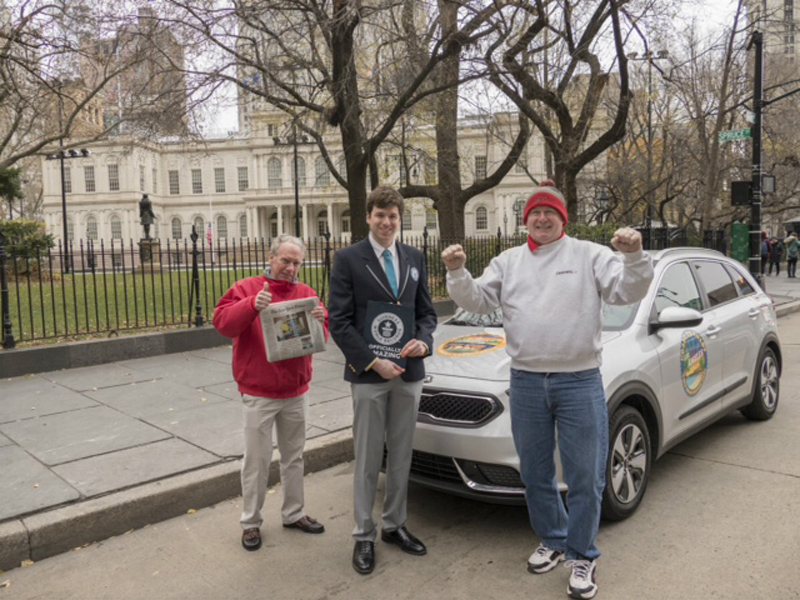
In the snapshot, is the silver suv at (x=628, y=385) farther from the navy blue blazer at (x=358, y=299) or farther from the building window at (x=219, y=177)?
the building window at (x=219, y=177)

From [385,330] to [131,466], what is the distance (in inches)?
101

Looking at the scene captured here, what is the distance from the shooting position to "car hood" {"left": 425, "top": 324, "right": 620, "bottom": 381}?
414cm

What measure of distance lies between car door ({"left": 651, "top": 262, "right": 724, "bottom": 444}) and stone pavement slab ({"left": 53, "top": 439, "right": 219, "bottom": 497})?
132 inches

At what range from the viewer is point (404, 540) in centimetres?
382

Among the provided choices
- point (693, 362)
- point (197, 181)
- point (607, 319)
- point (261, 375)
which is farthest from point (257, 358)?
point (197, 181)

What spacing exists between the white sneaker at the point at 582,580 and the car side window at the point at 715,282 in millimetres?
3116

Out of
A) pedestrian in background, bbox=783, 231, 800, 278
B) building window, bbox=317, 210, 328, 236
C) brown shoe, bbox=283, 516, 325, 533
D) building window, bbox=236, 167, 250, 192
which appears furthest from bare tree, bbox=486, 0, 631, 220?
building window, bbox=236, 167, 250, 192

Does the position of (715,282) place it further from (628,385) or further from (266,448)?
(266,448)

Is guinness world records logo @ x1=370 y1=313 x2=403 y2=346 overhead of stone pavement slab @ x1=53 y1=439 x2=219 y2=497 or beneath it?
overhead

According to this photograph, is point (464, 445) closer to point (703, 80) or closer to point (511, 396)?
point (511, 396)

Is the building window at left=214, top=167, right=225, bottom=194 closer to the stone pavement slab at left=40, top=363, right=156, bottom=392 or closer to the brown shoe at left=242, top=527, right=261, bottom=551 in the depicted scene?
the stone pavement slab at left=40, top=363, right=156, bottom=392

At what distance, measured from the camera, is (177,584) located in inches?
139

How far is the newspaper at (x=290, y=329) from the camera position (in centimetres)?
371

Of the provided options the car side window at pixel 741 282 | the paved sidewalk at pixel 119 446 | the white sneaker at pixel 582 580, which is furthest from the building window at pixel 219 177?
the white sneaker at pixel 582 580
